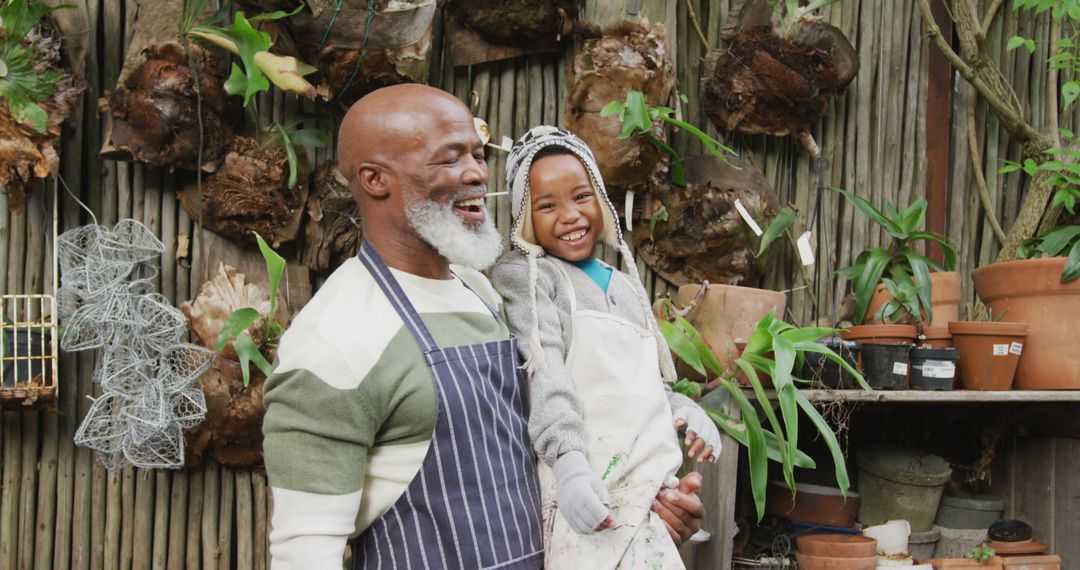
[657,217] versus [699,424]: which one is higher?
[657,217]

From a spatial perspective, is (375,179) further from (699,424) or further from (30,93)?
(30,93)

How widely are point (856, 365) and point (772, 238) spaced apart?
546 mm

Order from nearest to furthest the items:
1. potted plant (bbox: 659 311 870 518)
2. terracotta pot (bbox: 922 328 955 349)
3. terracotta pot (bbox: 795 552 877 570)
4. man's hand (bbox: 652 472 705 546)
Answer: man's hand (bbox: 652 472 705 546)
potted plant (bbox: 659 311 870 518)
terracotta pot (bbox: 795 552 877 570)
terracotta pot (bbox: 922 328 955 349)

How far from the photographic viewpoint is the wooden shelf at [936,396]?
2.77 metres

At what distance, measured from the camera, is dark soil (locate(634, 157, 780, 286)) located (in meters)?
3.16

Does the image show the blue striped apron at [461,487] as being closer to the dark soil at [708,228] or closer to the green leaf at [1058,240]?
the dark soil at [708,228]

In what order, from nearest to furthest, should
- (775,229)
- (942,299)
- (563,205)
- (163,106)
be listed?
1. (563,205)
2. (163,106)
3. (775,229)
4. (942,299)

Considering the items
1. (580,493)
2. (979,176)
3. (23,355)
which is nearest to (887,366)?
(979,176)

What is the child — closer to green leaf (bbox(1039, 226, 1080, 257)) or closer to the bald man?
the bald man

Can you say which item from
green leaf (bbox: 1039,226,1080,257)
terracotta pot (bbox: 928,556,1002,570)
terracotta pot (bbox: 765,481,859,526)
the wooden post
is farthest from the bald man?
the wooden post

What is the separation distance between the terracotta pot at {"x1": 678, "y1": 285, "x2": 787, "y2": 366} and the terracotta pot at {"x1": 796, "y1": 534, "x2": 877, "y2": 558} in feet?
2.50

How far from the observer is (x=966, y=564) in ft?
10.5

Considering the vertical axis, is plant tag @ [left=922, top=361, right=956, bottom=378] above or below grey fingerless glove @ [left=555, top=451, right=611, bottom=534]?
above

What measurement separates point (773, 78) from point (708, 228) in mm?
612
